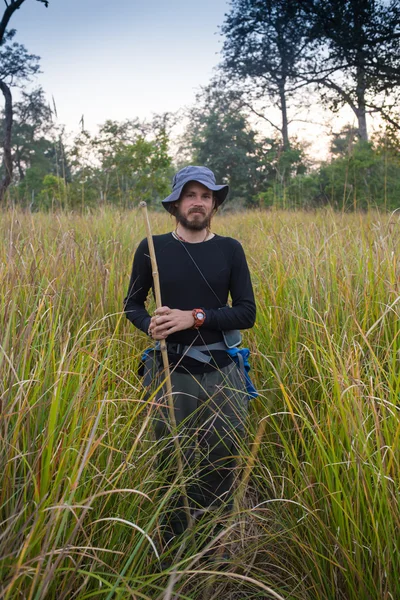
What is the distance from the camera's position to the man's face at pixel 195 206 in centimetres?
220

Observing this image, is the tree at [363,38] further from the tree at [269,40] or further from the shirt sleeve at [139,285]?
the shirt sleeve at [139,285]

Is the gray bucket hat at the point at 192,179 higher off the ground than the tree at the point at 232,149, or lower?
lower

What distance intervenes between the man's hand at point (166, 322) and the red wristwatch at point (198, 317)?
0.04m

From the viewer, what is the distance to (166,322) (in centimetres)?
199

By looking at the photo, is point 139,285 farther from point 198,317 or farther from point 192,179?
point 192,179

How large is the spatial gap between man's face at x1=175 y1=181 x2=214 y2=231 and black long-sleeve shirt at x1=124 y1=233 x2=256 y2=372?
95 mm

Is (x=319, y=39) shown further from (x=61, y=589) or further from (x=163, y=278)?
(x=61, y=589)

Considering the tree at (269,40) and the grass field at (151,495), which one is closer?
the grass field at (151,495)

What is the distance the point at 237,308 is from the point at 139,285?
1.58ft

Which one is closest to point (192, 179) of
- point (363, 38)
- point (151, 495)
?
point (151, 495)

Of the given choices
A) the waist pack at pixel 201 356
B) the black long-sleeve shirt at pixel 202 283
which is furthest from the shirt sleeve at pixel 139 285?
the waist pack at pixel 201 356

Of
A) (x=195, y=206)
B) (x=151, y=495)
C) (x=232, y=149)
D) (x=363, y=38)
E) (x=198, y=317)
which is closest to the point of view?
(x=151, y=495)

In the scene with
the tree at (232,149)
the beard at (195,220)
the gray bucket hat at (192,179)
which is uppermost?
the tree at (232,149)

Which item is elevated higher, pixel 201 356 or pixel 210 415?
pixel 201 356
